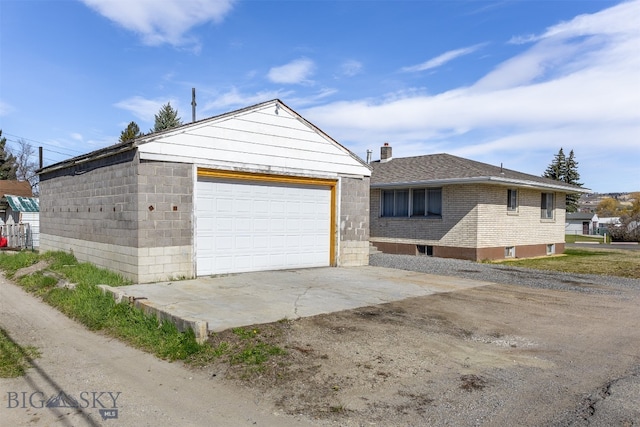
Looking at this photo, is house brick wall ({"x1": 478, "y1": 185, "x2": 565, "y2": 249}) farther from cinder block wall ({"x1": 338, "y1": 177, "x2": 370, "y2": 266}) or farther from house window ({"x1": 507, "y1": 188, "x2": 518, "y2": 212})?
cinder block wall ({"x1": 338, "y1": 177, "x2": 370, "y2": 266})

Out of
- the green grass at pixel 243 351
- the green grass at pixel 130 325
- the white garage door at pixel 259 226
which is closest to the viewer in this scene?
the green grass at pixel 243 351

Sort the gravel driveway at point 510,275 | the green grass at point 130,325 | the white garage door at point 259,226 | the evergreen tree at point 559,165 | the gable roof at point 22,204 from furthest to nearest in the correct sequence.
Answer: the evergreen tree at point 559,165, the gable roof at point 22,204, the gravel driveway at point 510,275, the white garage door at point 259,226, the green grass at point 130,325

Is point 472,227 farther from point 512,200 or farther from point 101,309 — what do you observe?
point 101,309

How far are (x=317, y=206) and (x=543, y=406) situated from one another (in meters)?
10.0

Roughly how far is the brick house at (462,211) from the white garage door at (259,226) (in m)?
6.33

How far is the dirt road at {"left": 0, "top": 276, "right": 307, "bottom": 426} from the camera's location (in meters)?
4.26

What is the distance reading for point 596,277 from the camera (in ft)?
44.4

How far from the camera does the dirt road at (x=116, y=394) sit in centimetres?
426

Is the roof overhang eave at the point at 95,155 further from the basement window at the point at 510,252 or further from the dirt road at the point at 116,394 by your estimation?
the basement window at the point at 510,252

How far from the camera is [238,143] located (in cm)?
1202

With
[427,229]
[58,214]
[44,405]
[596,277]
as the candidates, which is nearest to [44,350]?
[44,405]

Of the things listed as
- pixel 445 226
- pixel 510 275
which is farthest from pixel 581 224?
pixel 510 275

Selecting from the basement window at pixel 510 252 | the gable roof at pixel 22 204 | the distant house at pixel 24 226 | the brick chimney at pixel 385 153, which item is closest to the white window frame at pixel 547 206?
the basement window at pixel 510 252

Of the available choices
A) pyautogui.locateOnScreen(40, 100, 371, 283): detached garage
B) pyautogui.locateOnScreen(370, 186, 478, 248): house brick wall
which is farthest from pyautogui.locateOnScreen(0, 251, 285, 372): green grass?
pyautogui.locateOnScreen(370, 186, 478, 248): house brick wall
